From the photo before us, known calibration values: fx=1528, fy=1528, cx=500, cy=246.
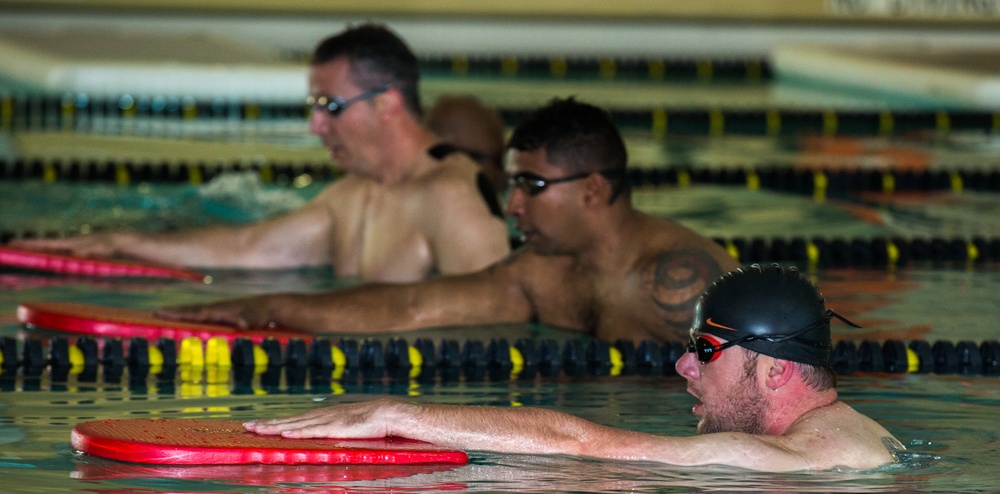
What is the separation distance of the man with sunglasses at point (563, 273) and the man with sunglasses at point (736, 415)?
99 cm

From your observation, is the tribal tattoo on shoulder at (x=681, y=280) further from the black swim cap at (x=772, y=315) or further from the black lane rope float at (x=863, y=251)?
the black lane rope float at (x=863, y=251)

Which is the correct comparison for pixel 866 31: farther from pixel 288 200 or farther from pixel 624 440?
pixel 624 440

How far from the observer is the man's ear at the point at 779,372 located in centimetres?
279

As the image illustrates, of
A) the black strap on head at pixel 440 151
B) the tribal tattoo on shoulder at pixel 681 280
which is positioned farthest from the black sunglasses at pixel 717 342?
the black strap on head at pixel 440 151

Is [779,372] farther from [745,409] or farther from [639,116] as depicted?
[639,116]

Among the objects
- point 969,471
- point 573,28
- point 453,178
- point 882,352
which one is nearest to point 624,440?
point 969,471

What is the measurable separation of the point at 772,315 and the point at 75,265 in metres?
3.06

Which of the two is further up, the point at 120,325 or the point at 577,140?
the point at 577,140

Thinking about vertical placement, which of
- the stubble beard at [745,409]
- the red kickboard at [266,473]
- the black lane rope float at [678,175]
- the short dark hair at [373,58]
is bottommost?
the red kickboard at [266,473]

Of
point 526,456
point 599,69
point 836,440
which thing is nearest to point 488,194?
point 526,456

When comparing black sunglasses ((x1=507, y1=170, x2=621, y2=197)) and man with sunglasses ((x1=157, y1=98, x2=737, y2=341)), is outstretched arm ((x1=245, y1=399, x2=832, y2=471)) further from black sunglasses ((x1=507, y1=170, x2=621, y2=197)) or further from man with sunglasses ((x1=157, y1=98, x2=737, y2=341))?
black sunglasses ((x1=507, y1=170, x2=621, y2=197))

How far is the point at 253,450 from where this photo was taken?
2877 mm

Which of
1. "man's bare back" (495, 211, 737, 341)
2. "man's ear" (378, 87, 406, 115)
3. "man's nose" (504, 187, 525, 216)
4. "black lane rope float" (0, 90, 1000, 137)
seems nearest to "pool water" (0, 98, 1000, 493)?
"man's bare back" (495, 211, 737, 341)

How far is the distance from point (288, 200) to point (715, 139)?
129 inches
